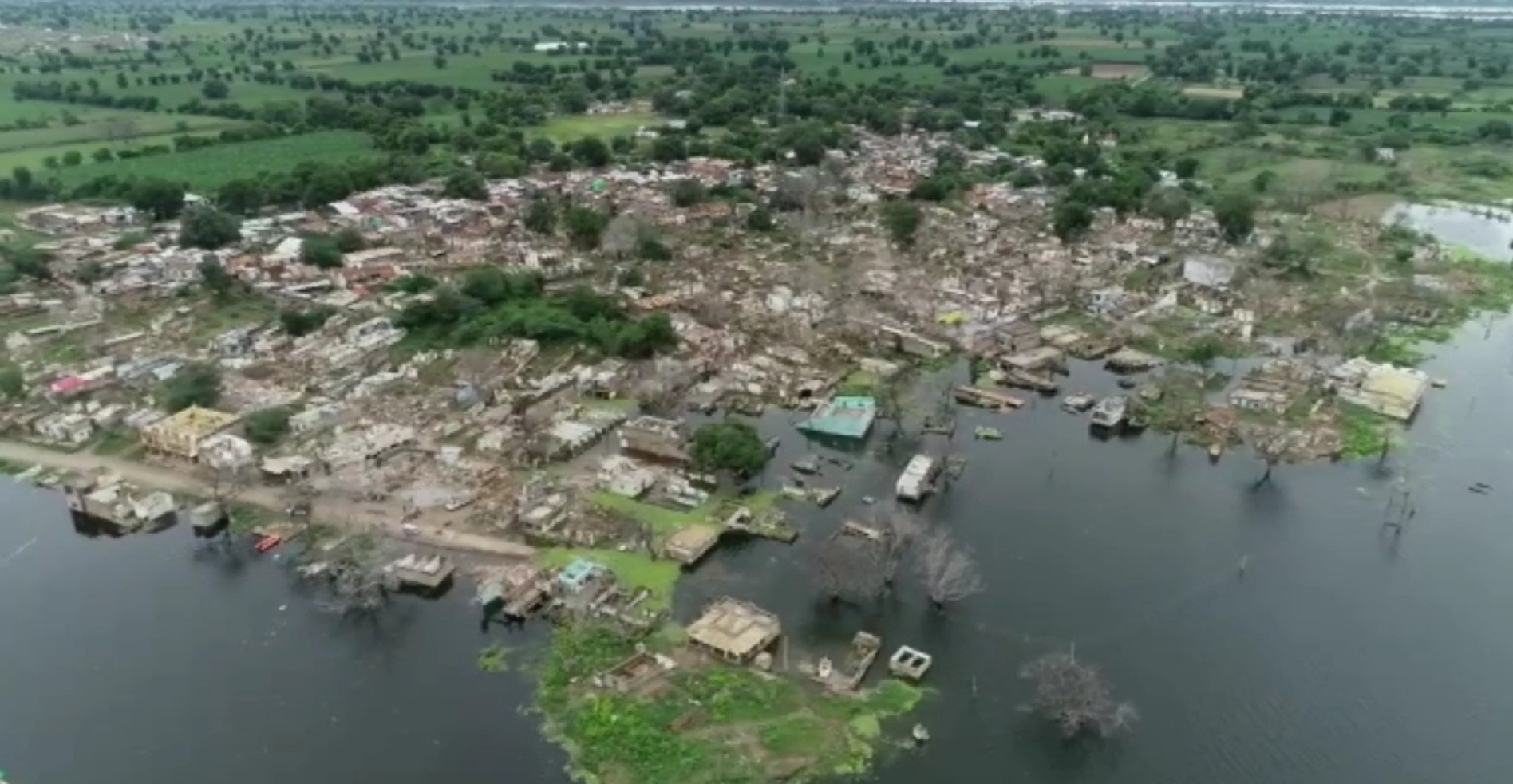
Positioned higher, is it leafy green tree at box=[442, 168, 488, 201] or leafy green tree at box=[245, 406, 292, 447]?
leafy green tree at box=[442, 168, 488, 201]

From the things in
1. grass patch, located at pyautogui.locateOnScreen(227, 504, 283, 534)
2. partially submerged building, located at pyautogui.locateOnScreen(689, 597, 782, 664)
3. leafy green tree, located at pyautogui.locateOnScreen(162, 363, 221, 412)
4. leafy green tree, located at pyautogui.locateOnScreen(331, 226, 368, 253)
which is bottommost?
grass patch, located at pyautogui.locateOnScreen(227, 504, 283, 534)

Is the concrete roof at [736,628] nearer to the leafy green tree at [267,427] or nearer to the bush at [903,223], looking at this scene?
the leafy green tree at [267,427]

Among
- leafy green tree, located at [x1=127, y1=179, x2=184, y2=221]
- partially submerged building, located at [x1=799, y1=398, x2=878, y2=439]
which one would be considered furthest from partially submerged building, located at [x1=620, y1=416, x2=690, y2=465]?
leafy green tree, located at [x1=127, y1=179, x2=184, y2=221]

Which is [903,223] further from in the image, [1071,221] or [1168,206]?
[1168,206]

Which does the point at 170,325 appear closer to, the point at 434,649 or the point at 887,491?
the point at 434,649

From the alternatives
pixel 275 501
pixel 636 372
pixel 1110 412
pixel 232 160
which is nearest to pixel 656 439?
pixel 636 372

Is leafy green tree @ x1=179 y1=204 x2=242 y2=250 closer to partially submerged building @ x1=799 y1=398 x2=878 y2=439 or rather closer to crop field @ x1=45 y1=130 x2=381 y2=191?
crop field @ x1=45 y1=130 x2=381 y2=191
